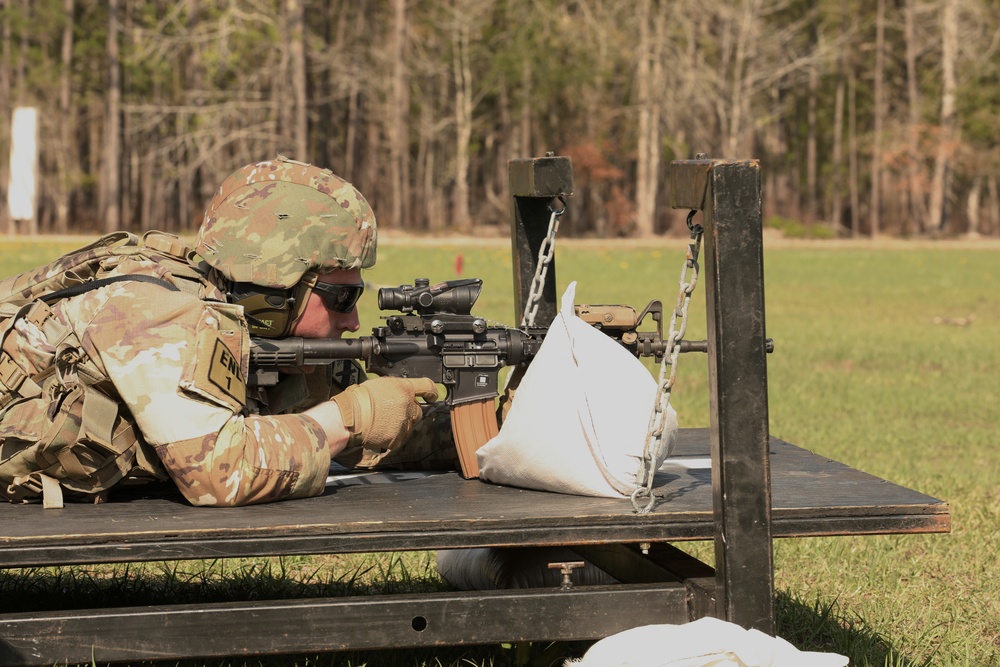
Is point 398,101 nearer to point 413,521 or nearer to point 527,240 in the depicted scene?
point 527,240

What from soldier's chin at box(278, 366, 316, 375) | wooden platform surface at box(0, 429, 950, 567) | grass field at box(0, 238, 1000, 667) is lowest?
grass field at box(0, 238, 1000, 667)

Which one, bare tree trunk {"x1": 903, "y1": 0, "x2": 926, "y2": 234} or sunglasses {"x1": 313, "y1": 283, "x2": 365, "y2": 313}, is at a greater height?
bare tree trunk {"x1": 903, "y1": 0, "x2": 926, "y2": 234}

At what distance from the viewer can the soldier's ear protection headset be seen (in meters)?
3.73

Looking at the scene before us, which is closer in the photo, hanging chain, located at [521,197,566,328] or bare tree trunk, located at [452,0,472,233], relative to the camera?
hanging chain, located at [521,197,566,328]

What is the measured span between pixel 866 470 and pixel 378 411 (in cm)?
452

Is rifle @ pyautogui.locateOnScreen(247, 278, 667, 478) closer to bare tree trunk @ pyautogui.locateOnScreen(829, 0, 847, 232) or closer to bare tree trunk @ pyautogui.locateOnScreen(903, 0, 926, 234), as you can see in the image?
bare tree trunk @ pyautogui.locateOnScreen(903, 0, 926, 234)

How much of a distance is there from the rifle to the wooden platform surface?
317 mm

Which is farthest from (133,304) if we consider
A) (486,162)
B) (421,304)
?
(486,162)

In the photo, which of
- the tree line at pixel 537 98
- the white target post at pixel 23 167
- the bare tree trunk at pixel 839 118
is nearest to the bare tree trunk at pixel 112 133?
the tree line at pixel 537 98

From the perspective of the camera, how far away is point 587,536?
10.6 ft

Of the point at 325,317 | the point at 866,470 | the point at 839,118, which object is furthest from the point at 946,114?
the point at 325,317

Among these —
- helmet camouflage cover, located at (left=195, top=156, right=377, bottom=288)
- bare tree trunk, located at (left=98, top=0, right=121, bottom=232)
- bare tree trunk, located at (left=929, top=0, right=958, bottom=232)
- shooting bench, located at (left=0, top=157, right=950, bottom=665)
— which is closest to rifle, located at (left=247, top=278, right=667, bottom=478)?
Result: helmet camouflage cover, located at (left=195, top=156, right=377, bottom=288)

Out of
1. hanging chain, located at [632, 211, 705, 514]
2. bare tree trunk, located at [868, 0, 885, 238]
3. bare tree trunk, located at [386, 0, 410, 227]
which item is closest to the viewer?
hanging chain, located at [632, 211, 705, 514]

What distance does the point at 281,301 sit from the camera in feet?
12.3
